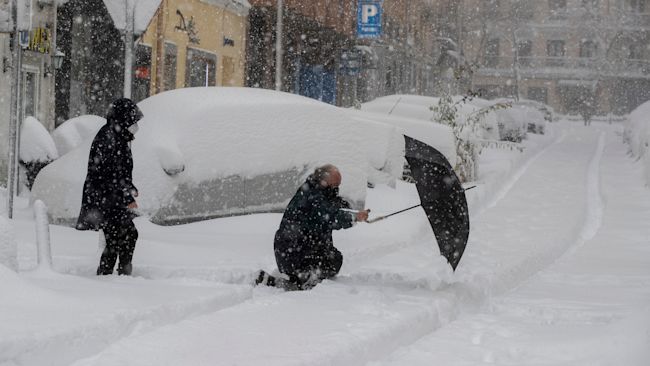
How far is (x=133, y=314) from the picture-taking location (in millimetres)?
6418

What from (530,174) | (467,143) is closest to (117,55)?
(467,143)

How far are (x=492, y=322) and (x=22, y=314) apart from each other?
322cm

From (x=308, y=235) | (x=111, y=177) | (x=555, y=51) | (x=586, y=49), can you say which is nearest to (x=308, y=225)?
(x=308, y=235)

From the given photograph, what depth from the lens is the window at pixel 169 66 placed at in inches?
882

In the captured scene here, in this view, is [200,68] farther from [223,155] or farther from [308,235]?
[308,235]

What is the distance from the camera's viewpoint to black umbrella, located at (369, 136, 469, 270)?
27.1 ft

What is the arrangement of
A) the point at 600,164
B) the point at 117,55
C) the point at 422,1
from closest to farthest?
the point at 117,55 < the point at 600,164 < the point at 422,1

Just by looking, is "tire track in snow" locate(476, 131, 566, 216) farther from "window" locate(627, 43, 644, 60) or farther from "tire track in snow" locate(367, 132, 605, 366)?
"window" locate(627, 43, 644, 60)

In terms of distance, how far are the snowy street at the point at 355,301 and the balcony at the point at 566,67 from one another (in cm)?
5860

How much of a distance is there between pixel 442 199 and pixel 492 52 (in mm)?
65476

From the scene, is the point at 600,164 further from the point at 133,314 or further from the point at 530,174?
the point at 133,314

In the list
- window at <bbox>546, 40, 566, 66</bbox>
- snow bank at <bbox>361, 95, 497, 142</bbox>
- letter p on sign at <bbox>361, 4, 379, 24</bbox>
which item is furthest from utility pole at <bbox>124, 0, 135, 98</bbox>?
window at <bbox>546, 40, 566, 66</bbox>

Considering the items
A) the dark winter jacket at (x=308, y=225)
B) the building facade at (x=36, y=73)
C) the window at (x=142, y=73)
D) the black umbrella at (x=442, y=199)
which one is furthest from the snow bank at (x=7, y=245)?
the window at (x=142, y=73)

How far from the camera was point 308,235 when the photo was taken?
8.52 m
